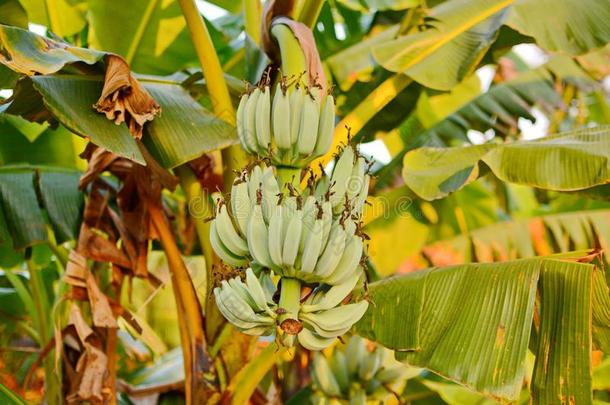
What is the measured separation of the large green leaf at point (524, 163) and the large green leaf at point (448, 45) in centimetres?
22

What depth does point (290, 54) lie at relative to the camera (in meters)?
1.50

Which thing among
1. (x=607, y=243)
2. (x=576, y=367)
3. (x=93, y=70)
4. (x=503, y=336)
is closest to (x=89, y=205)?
(x=93, y=70)

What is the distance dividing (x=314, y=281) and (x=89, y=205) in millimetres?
951

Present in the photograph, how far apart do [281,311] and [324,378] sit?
95 cm

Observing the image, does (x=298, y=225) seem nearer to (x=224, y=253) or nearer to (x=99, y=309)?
(x=224, y=253)

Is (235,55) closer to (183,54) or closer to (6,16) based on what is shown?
(183,54)

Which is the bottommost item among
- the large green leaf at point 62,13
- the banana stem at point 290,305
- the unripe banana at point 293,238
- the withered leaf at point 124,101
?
the banana stem at point 290,305

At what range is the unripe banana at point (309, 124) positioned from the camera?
1377 mm

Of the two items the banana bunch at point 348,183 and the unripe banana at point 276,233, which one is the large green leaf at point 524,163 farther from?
the unripe banana at point 276,233

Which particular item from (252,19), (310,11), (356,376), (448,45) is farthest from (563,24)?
(356,376)

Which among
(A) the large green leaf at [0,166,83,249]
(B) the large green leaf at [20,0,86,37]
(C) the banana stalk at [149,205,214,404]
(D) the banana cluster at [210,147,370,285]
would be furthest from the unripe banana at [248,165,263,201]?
(B) the large green leaf at [20,0,86,37]

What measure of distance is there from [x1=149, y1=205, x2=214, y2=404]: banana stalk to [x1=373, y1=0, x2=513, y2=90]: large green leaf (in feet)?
2.43

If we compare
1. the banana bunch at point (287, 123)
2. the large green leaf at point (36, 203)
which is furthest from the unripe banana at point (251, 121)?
the large green leaf at point (36, 203)

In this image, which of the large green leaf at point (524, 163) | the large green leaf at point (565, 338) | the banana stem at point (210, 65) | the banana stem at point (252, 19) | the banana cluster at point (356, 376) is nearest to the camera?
the large green leaf at point (565, 338)
